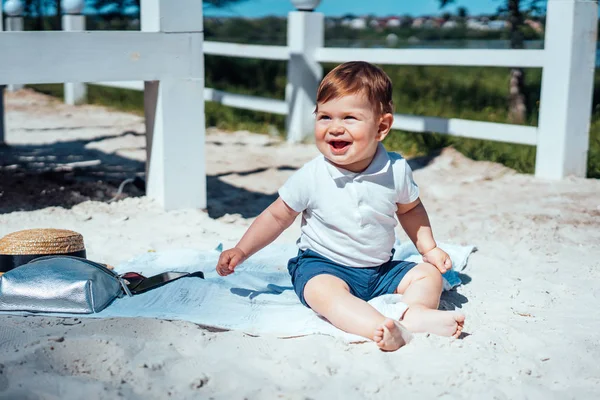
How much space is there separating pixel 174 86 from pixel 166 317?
1.96m

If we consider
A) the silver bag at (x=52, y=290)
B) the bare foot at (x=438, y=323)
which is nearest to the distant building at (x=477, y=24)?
the bare foot at (x=438, y=323)

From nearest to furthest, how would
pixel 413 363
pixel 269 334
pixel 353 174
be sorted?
pixel 413 363
pixel 269 334
pixel 353 174

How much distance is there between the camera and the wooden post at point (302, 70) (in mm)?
7449

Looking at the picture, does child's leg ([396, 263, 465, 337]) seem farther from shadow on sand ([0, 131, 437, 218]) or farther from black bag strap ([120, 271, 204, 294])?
shadow on sand ([0, 131, 437, 218])

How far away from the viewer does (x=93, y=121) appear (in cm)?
871

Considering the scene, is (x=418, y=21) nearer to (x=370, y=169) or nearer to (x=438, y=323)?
(x=370, y=169)

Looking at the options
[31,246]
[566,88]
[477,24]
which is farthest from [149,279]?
[477,24]

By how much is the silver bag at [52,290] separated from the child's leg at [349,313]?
753mm

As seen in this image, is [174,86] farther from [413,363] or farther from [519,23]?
[519,23]

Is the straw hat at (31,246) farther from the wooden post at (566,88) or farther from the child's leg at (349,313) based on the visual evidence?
the wooden post at (566,88)

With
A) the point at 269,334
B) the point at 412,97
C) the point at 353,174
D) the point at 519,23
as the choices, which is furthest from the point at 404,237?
the point at 412,97

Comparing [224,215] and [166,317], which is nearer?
[166,317]

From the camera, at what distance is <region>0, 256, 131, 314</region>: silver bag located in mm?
2723

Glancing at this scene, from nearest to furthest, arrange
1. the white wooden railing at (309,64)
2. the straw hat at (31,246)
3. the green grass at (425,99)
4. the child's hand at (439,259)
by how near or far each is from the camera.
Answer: the child's hand at (439,259) < the straw hat at (31,246) < the white wooden railing at (309,64) < the green grass at (425,99)
